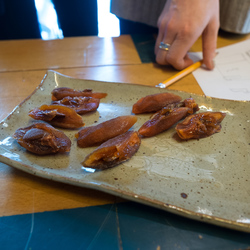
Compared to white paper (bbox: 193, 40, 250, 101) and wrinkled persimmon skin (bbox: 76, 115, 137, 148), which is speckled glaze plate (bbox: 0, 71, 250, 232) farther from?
white paper (bbox: 193, 40, 250, 101)

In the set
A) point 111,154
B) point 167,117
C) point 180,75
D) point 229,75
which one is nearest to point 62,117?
point 111,154

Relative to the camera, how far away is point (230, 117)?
0.90 m

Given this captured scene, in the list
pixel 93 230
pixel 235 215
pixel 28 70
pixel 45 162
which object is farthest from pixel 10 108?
pixel 235 215

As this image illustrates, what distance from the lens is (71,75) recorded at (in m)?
1.28

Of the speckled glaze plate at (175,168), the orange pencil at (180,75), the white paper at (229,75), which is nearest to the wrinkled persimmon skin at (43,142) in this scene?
the speckled glaze plate at (175,168)

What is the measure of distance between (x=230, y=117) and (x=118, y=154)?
0.48 m

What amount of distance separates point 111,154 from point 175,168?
201 millimetres

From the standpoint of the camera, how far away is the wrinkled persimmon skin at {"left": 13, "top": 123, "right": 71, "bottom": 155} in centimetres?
71

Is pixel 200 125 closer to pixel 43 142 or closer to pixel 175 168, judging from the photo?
pixel 175 168

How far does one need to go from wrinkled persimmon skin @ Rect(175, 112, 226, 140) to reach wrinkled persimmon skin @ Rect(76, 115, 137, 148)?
180mm

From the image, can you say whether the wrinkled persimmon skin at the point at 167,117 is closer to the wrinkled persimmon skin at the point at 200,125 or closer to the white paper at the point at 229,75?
the wrinkled persimmon skin at the point at 200,125

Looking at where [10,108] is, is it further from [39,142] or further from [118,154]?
[118,154]

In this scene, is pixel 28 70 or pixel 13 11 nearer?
pixel 28 70

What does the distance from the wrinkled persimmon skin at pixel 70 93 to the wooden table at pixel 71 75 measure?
Answer: 250 millimetres
